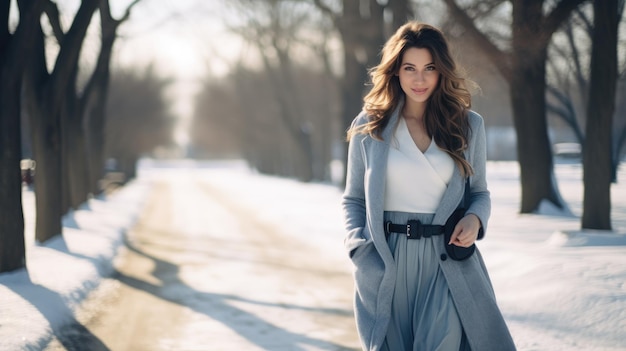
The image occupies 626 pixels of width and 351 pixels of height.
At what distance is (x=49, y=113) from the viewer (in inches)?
486

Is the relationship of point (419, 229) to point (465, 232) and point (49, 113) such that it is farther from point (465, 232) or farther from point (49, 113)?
point (49, 113)

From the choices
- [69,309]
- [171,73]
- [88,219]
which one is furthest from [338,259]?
[171,73]

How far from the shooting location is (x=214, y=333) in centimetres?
698

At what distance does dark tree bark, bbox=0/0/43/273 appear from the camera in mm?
8914

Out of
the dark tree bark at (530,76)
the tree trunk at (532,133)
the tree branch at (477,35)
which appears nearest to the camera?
the dark tree bark at (530,76)

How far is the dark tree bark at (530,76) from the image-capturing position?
12.1 metres

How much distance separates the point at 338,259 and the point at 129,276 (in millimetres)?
3286

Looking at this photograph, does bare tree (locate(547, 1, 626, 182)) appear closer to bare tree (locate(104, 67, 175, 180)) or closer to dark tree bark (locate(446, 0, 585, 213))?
dark tree bark (locate(446, 0, 585, 213))

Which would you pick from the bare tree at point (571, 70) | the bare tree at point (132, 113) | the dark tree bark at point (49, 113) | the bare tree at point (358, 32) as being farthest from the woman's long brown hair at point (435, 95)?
the bare tree at point (132, 113)

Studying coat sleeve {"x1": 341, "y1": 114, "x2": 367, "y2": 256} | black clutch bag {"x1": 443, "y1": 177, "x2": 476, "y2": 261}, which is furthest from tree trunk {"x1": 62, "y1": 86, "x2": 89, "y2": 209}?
black clutch bag {"x1": 443, "y1": 177, "x2": 476, "y2": 261}

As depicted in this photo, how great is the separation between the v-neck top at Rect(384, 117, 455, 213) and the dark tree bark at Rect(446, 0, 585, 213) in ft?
31.0

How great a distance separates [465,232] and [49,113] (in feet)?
34.4

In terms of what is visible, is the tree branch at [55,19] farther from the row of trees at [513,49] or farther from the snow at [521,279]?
the row of trees at [513,49]

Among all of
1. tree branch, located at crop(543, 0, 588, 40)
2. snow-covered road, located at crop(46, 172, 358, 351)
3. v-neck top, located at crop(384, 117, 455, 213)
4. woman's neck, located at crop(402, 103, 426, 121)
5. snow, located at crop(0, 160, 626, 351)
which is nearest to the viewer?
v-neck top, located at crop(384, 117, 455, 213)
